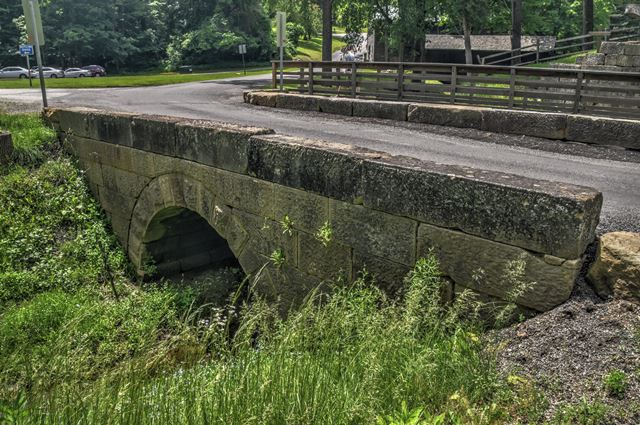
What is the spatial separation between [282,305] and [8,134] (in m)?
7.65

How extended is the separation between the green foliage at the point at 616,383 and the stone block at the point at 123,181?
25.0 ft

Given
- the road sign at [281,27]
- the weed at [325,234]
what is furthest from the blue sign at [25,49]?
the weed at [325,234]

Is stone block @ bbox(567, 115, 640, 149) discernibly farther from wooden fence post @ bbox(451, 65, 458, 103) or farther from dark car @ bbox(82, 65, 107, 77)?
dark car @ bbox(82, 65, 107, 77)

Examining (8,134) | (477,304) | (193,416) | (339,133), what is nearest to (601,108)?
(339,133)

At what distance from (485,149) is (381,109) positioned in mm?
4522

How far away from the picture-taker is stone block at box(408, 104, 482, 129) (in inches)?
463

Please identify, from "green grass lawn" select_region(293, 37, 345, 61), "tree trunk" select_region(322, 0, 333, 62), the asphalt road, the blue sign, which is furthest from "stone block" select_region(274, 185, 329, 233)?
"green grass lawn" select_region(293, 37, 345, 61)

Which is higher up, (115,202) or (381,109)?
(381,109)

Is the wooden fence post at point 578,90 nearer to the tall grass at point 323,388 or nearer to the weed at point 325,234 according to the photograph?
the weed at point 325,234

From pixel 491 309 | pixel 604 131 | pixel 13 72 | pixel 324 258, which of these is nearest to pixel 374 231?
pixel 324 258

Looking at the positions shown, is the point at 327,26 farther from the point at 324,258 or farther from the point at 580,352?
the point at 580,352

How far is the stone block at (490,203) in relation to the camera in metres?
3.74

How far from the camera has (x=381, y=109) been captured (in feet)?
44.5

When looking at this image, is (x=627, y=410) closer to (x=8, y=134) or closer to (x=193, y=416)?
(x=193, y=416)
